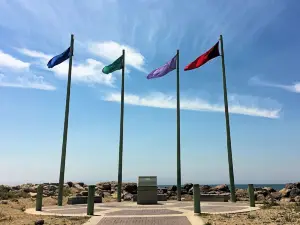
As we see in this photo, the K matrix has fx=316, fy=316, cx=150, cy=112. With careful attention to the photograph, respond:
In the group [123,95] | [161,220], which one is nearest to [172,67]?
[123,95]

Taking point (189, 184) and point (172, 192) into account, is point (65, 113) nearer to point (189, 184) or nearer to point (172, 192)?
Answer: point (172, 192)

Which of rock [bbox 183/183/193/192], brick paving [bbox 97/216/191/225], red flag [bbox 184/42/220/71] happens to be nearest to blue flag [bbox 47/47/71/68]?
red flag [bbox 184/42/220/71]

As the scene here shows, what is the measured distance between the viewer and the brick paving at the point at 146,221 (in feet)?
36.1

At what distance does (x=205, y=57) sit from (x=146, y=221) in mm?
14093

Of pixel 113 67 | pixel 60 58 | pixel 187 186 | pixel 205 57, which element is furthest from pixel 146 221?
pixel 187 186

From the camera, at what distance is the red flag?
872 inches

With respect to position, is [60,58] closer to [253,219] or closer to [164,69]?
[164,69]

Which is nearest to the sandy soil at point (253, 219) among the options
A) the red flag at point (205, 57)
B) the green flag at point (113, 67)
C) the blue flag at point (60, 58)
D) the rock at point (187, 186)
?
the red flag at point (205, 57)

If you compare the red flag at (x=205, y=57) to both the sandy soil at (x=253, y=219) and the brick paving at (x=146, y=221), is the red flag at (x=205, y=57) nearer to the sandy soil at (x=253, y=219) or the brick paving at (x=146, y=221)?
the sandy soil at (x=253, y=219)

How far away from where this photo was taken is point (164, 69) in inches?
952

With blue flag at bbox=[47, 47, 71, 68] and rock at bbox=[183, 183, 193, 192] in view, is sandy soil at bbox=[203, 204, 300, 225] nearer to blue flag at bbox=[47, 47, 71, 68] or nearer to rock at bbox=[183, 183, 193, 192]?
blue flag at bbox=[47, 47, 71, 68]

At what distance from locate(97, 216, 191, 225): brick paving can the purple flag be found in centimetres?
1372

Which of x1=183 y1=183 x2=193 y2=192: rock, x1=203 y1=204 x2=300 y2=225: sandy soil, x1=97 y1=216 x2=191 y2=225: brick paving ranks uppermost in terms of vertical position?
x1=183 y1=183 x2=193 y2=192: rock

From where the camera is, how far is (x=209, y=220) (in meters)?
11.5
